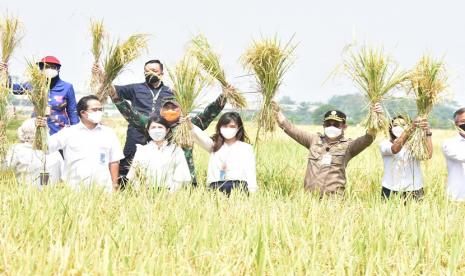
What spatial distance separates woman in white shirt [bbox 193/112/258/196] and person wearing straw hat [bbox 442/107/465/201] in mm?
1661

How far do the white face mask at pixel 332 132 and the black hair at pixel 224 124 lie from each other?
699mm

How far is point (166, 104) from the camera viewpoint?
4.70 meters

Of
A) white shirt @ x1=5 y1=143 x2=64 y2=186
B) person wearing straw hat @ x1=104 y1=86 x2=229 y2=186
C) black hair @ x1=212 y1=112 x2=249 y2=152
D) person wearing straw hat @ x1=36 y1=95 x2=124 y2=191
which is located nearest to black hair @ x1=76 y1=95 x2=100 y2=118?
person wearing straw hat @ x1=36 y1=95 x2=124 y2=191

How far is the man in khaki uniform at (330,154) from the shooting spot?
4.62 m

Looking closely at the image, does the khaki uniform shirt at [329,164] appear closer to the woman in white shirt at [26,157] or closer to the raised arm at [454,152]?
the raised arm at [454,152]

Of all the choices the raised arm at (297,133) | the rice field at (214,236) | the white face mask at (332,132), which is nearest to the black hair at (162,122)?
the rice field at (214,236)

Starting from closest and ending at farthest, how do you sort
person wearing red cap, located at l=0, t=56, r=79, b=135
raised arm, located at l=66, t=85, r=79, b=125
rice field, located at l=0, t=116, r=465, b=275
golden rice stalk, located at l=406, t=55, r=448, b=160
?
rice field, located at l=0, t=116, r=465, b=275
golden rice stalk, located at l=406, t=55, r=448, b=160
person wearing red cap, located at l=0, t=56, r=79, b=135
raised arm, located at l=66, t=85, r=79, b=125

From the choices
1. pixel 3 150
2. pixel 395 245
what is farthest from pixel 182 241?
pixel 3 150

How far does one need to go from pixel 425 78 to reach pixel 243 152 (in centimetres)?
Result: 157

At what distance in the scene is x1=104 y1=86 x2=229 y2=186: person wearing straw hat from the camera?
185 inches

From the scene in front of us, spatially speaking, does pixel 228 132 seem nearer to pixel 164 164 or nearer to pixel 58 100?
pixel 164 164

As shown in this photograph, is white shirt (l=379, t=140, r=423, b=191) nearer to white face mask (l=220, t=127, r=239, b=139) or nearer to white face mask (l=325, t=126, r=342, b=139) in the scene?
white face mask (l=325, t=126, r=342, b=139)

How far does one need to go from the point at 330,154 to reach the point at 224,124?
932mm

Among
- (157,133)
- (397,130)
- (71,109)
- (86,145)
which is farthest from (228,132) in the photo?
(71,109)
